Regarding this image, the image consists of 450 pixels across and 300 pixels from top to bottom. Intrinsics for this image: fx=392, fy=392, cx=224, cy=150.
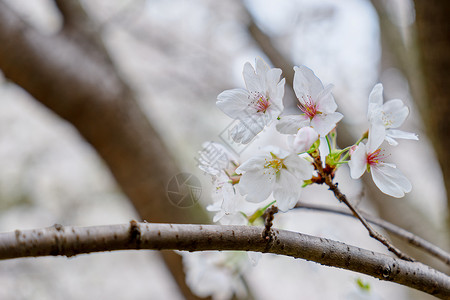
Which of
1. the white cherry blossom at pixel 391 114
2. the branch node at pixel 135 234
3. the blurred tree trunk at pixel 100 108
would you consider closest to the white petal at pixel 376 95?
the white cherry blossom at pixel 391 114

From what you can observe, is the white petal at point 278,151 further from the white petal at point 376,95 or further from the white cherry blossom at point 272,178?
the white petal at point 376,95

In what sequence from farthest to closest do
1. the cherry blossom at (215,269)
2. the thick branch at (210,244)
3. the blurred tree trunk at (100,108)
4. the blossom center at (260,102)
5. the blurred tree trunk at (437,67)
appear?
the blurred tree trunk at (100,108) < the blurred tree trunk at (437,67) < the cherry blossom at (215,269) < the blossom center at (260,102) < the thick branch at (210,244)

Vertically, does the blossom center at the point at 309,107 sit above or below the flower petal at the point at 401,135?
above

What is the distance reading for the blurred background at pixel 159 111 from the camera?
3.56ft

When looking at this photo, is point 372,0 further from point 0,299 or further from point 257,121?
point 0,299

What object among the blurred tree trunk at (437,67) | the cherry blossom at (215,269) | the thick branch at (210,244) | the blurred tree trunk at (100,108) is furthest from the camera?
the blurred tree trunk at (100,108)

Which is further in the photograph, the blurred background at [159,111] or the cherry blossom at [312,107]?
the blurred background at [159,111]

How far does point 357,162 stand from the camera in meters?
0.36

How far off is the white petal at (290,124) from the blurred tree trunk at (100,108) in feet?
2.51

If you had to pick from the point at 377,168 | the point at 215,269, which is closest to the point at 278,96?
the point at 377,168

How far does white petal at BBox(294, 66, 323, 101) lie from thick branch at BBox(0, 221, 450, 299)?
133 millimetres

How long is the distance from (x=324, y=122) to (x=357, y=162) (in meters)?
0.05

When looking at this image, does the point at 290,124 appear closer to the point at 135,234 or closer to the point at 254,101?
the point at 254,101

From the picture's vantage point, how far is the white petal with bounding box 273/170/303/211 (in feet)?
1.14
